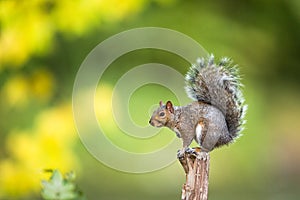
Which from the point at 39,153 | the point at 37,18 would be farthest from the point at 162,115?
the point at 39,153

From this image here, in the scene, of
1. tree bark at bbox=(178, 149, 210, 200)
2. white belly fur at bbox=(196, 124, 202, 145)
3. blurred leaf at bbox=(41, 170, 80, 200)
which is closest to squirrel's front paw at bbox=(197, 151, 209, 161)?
tree bark at bbox=(178, 149, 210, 200)

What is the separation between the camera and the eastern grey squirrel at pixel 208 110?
4.76ft

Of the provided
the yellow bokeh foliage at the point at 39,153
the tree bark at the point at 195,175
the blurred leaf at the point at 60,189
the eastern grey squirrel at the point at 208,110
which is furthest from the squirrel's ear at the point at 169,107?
the yellow bokeh foliage at the point at 39,153

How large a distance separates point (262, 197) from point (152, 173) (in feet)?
2.64

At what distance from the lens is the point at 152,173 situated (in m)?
5.61

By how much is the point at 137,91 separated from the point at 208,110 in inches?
115

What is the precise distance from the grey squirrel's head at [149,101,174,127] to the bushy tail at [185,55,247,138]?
7cm

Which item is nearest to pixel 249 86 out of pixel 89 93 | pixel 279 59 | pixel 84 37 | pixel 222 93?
pixel 279 59

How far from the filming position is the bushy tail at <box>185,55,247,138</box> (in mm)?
1534

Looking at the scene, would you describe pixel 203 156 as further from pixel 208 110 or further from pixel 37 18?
pixel 37 18

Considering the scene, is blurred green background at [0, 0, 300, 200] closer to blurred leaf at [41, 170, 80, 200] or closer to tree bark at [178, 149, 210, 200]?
tree bark at [178, 149, 210, 200]

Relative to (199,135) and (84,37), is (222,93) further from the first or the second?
(84,37)

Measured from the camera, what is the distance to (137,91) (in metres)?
4.39

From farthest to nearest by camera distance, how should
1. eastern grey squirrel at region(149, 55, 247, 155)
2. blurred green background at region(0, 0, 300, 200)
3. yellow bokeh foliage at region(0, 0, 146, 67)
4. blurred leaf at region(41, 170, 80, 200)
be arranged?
blurred green background at region(0, 0, 300, 200), yellow bokeh foliage at region(0, 0, 146, 67), eastern grey squirrel at region(149, 55, 247, 155), blurred leaf at region(41, 170, 80, 200)
